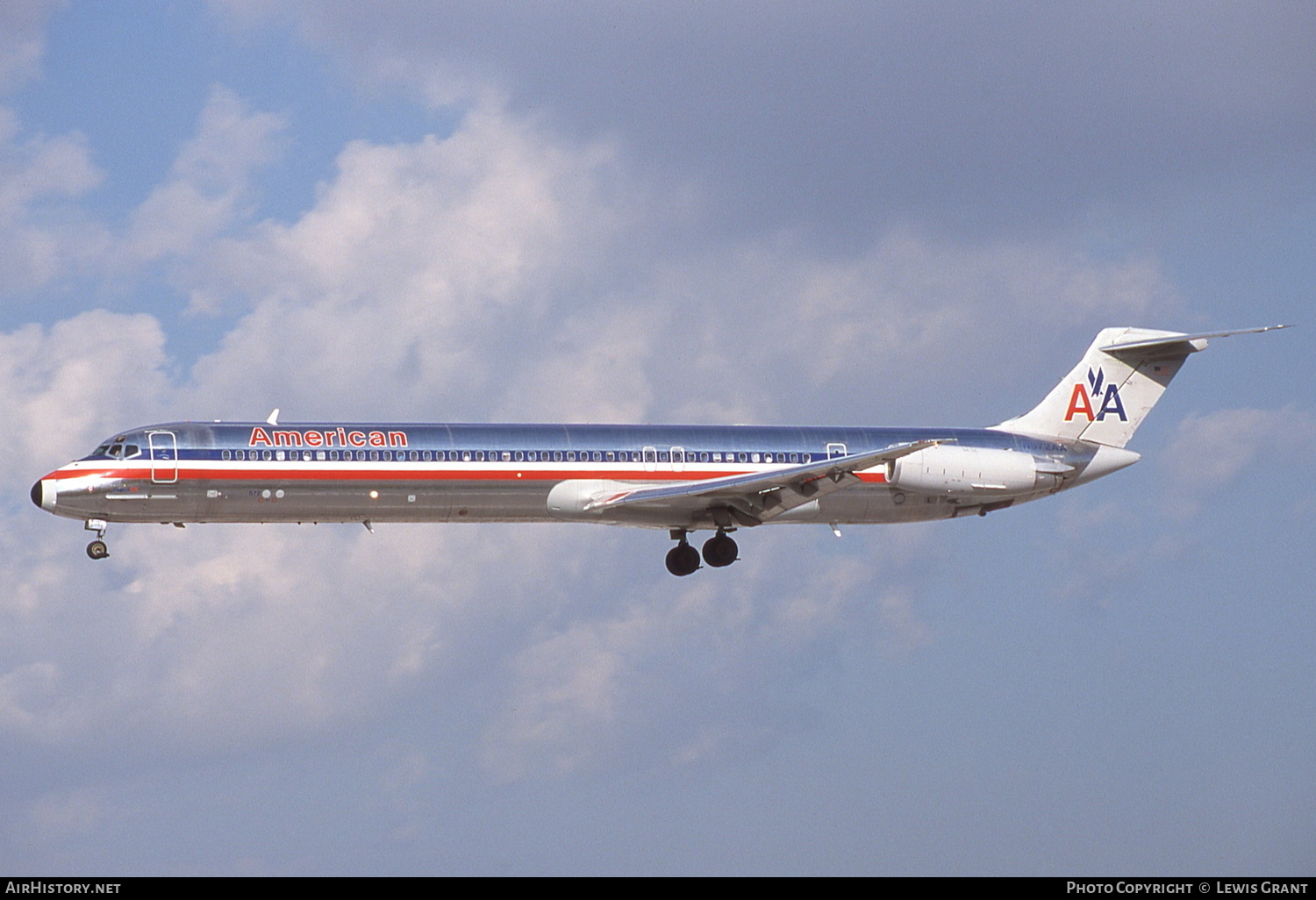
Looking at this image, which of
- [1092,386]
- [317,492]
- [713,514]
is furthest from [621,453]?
[1092,386]

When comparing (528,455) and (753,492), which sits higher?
(528,455)

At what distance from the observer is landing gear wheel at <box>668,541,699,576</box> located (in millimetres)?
53094

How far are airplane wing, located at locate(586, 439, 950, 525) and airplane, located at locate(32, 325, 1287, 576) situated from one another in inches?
2.3

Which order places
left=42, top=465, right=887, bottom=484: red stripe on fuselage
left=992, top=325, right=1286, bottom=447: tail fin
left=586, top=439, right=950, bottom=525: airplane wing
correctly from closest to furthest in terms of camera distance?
left=42, top=465, right=887, bottom=484: red stripe on fuselage → left=586, top=439, right=950, bottom=525: airplane wing → left=992, top=325, right=1286, bottom=447: tail fin

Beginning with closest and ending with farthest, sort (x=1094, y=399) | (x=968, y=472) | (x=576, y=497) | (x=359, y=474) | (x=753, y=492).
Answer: (x=359, y=474) < (x=576, y=497) < (x=753, y=492) < (x=968, y=472) < (x=1094, y=399)

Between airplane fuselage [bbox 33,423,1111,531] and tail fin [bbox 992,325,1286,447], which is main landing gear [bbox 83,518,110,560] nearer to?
airplane fuselage [bbox 33,423,1111,531]

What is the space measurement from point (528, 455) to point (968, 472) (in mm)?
13185

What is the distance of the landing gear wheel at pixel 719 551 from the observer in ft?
173

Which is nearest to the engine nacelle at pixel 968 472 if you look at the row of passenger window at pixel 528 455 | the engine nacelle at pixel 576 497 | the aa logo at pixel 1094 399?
Result: the row of passenger window at pixel 528 455

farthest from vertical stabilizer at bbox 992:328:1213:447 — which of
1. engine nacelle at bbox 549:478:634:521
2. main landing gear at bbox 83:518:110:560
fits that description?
main landing gear at bbox 83:518:110:560

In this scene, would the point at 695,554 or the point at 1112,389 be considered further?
the point at 1112,389

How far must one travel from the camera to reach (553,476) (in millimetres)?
48750

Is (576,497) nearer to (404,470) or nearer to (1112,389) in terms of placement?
(404,470)

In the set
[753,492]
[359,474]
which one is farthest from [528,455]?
[753,492]
